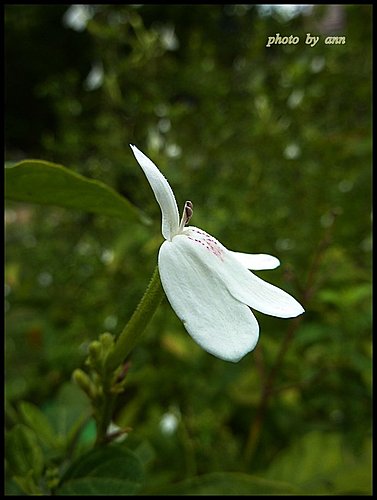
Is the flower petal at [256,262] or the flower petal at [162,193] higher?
the flower petal at [162,193]

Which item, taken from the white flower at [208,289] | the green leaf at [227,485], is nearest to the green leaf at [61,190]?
the white flower at [208,289]

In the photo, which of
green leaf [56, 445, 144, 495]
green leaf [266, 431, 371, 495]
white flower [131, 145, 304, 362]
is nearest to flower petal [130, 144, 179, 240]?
white flower [131, 145, 304, 362]

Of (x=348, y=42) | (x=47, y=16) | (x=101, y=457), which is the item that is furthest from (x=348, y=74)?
(x=47, y=16)

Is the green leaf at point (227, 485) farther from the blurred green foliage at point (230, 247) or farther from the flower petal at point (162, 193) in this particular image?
the flower petal at point (162, 193)

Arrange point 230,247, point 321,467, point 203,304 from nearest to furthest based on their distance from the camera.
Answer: point 203,304 < point 321,467 < point 230,247

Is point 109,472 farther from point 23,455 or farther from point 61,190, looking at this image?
point 61,190

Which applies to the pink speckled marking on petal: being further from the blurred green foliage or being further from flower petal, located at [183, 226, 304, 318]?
the blurred green foliage

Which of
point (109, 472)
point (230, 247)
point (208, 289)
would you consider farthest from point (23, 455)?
point (230, 247)

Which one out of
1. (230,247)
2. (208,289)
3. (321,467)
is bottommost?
(321,467)
